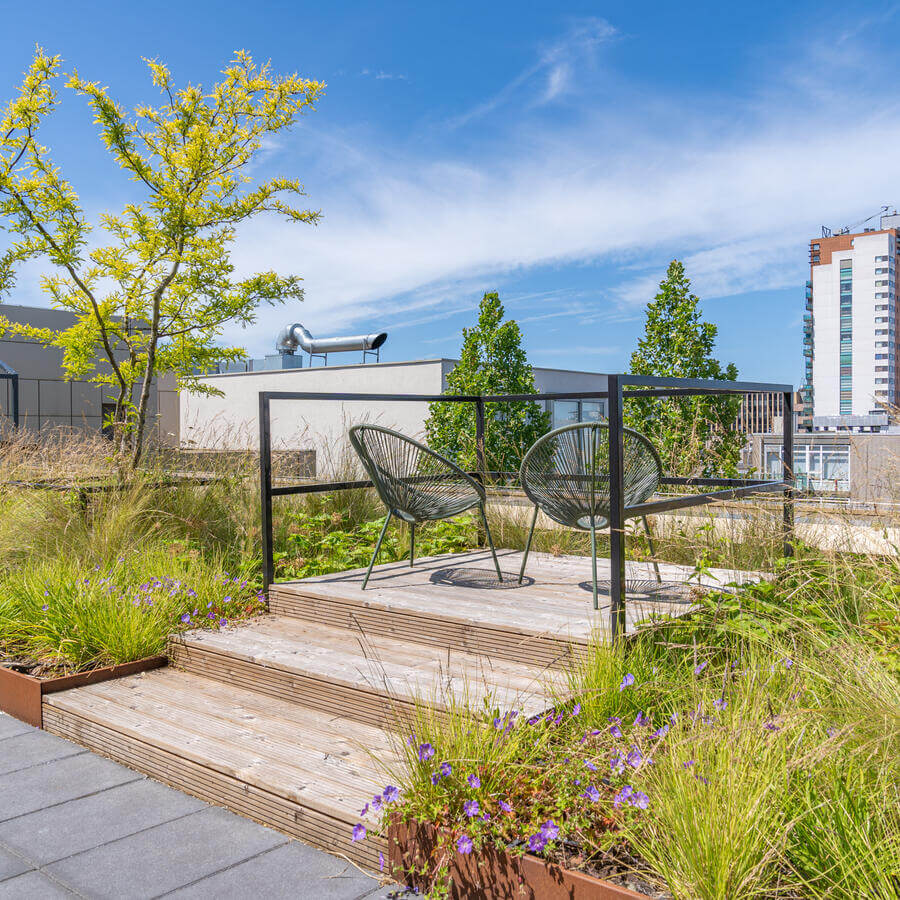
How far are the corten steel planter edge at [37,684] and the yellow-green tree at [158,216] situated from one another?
323cm

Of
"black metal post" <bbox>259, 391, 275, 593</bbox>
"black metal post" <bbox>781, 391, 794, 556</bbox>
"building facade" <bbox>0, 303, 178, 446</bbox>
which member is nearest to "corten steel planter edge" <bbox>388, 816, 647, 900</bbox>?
"black metal post" <bbox>259, 391, 275, 593</bbox>

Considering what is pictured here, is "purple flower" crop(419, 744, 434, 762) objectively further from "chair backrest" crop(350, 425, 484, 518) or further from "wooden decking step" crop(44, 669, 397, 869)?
"chair backrest" crop(350, 425, 484, 518)

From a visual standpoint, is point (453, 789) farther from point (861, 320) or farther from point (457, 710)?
point (861, 320)

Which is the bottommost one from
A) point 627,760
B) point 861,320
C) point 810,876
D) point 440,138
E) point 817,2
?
Result: point 810,876

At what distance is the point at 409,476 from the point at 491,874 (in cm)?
230

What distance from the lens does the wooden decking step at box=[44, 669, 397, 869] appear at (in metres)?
2.04

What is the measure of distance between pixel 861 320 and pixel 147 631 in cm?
10352

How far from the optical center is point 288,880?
183cm

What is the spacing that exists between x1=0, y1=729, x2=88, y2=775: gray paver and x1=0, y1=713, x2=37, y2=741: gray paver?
0.04 m

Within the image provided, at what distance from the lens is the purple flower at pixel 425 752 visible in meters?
1.79

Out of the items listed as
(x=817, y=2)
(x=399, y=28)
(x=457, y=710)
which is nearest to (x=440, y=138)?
(x=399, y=28)

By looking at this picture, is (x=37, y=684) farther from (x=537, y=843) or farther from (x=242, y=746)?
(x=537, y=843)

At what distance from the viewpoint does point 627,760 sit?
1754 millimetres

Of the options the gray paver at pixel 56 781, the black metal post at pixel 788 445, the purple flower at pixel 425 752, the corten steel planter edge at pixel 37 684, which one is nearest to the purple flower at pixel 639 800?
the purple flower at pixel 425 752
